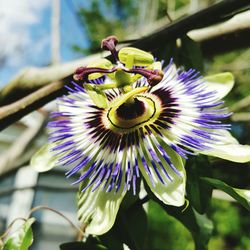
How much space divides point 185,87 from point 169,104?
5 cm

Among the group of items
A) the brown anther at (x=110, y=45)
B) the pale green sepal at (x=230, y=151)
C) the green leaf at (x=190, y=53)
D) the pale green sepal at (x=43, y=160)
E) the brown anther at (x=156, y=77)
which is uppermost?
the green leaf at (x=190, y=53)

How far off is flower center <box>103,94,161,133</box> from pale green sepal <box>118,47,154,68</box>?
0.11m

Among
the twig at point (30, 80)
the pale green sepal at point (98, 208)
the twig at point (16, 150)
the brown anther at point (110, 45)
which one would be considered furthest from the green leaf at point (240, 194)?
the twig at point (16, 150)

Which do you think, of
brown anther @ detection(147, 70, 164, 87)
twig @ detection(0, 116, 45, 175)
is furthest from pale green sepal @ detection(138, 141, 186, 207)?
twig @ detection(0, 116, 45, 175)

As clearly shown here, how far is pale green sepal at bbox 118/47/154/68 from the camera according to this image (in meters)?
0.60

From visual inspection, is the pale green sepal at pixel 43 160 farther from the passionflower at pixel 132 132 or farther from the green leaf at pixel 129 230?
the green leaf at pixel 129 230

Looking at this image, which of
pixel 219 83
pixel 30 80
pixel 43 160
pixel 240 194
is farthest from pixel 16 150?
pixel 240 194

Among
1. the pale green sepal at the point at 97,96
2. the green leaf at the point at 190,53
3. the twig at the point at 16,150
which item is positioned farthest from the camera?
the twig at the point at 16,150

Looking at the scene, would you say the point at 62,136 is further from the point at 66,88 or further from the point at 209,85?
the point at 209,85

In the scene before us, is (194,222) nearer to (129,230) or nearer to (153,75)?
(129,230)

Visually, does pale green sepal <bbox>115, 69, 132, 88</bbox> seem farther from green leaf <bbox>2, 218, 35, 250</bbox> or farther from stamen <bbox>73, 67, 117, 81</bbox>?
green leaf <bbox>2, 218, 35, 250</bbox>

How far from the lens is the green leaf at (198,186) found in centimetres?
60

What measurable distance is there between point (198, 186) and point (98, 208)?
144 millimetres

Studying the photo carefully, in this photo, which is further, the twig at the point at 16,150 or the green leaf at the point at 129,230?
the twig at the point at 16,150
